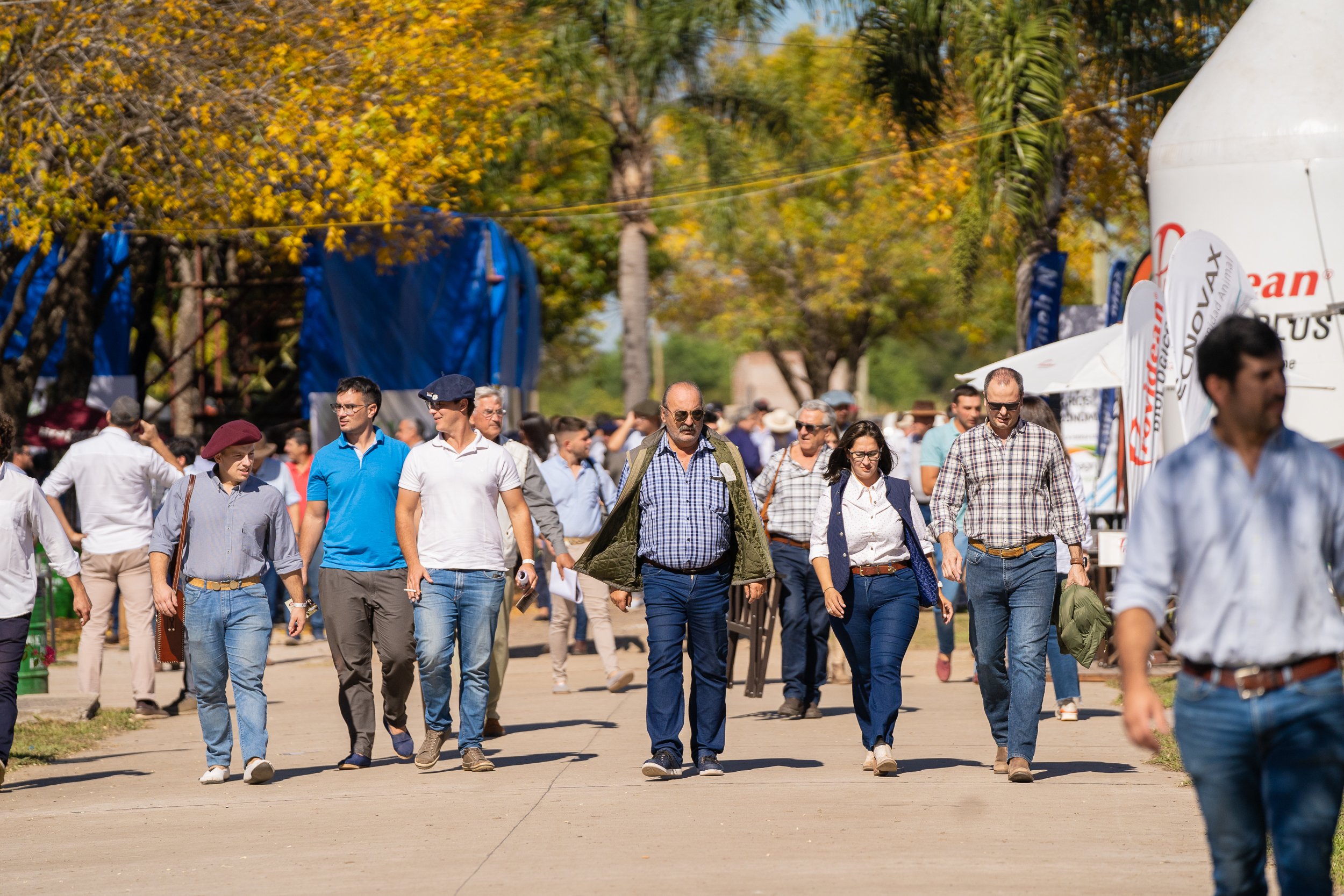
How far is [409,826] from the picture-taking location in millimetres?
6660

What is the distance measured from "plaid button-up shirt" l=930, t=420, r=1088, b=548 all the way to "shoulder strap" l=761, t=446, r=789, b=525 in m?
2.41

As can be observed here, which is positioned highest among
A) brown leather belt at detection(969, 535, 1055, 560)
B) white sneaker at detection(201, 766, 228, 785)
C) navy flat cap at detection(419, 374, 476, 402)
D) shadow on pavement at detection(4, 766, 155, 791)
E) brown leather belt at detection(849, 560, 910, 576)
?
navy flat cap at detection(419, 374, 476, 402)

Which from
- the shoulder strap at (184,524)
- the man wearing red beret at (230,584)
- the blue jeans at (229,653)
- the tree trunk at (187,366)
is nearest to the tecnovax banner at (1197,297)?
the man wearing red beret at (230,584)

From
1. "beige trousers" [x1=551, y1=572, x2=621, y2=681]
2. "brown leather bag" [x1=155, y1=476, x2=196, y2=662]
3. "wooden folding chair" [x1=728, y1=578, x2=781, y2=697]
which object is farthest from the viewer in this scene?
"beige trousers" [x1=551, y1=572, x2=621, y2=681]

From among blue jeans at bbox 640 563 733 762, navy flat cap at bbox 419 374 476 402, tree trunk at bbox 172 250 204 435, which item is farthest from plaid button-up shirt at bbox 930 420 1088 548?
tree trunk at bbox 172 250 204 435

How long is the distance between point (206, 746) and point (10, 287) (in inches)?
497

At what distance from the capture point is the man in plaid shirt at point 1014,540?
7.30m

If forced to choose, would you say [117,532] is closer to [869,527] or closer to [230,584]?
[230,584]

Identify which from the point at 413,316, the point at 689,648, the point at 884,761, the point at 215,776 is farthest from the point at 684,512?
the point at 413,316

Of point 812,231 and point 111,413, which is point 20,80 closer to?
point 111,413

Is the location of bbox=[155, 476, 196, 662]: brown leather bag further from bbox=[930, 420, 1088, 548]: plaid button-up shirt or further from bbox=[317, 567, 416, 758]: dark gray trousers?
bbox=[930, 420, 1088, 548]: plaid button-up shirt

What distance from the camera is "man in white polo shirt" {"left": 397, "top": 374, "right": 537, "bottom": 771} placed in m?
7.83

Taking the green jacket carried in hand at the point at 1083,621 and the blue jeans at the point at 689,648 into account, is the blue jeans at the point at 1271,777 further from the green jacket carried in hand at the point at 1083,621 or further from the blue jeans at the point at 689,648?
the blue jeans at the point at 689,648

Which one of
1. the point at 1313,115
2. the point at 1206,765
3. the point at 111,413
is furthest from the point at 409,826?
the point at 1313,115
